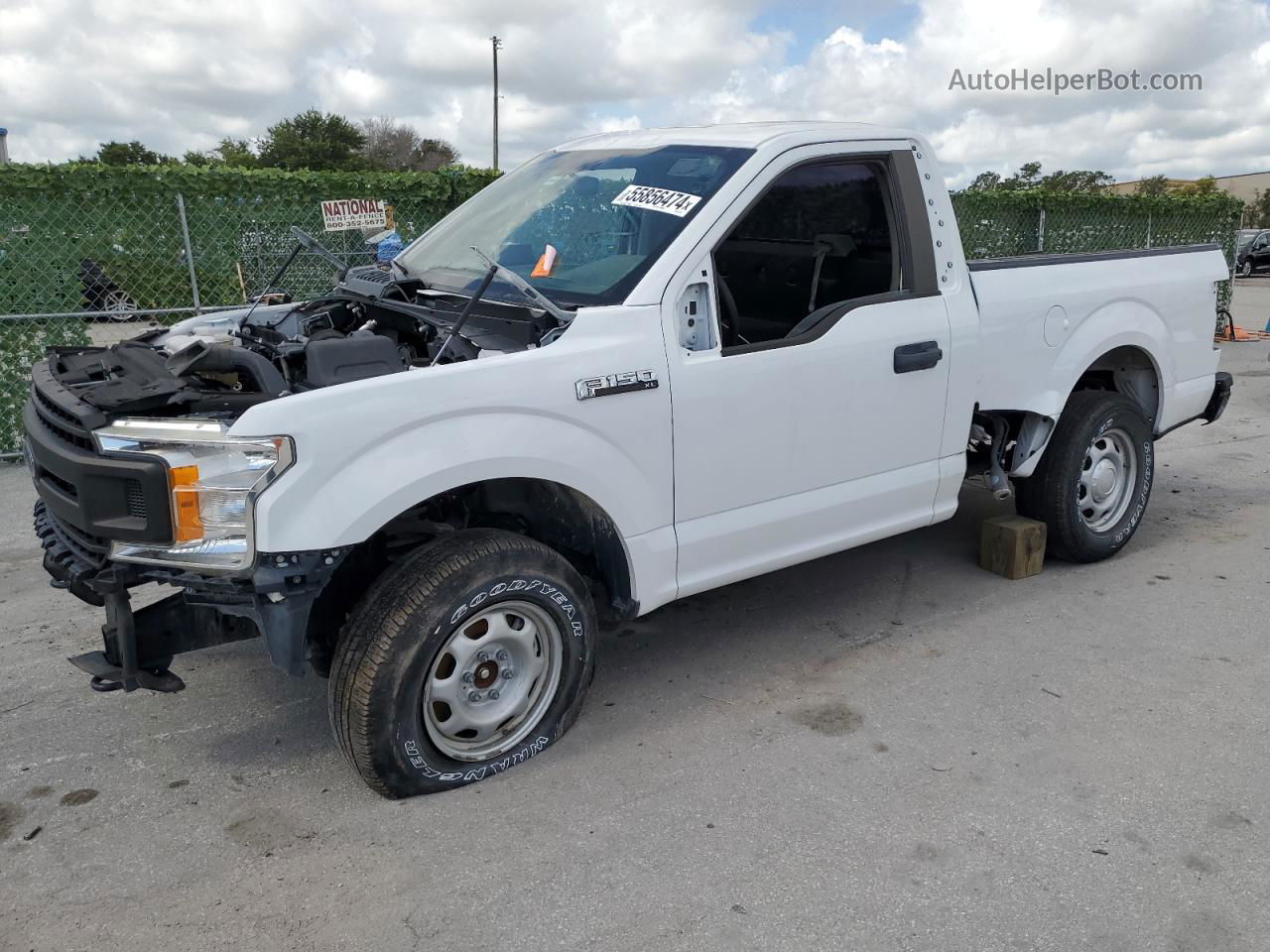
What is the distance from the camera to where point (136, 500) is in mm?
2822

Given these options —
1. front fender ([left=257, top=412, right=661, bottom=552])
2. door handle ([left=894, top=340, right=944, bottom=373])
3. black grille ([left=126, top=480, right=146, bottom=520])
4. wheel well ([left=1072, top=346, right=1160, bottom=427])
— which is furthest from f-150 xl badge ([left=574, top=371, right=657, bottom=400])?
wheel well ([left=1072, top=346, right=1160, bottom=427])

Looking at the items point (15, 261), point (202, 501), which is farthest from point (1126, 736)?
point (15, 261)

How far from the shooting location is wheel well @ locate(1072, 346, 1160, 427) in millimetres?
5266

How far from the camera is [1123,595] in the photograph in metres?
4.87

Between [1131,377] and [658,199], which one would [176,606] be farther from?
[1131,377]

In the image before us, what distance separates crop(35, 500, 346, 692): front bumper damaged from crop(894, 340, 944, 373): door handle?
2.25m

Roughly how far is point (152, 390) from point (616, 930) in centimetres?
203

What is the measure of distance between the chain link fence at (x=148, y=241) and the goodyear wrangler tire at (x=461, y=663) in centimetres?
557

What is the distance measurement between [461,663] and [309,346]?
1081 mm

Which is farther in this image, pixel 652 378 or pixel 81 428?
pixel 652 378

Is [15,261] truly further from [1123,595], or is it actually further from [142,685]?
[1123,595]

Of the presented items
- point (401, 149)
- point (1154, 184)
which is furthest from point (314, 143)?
point (1154, 184)

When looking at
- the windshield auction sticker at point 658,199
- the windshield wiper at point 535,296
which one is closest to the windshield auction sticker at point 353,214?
the windshield auction sticker at point 658,199

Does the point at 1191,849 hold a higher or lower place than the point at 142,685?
lower
